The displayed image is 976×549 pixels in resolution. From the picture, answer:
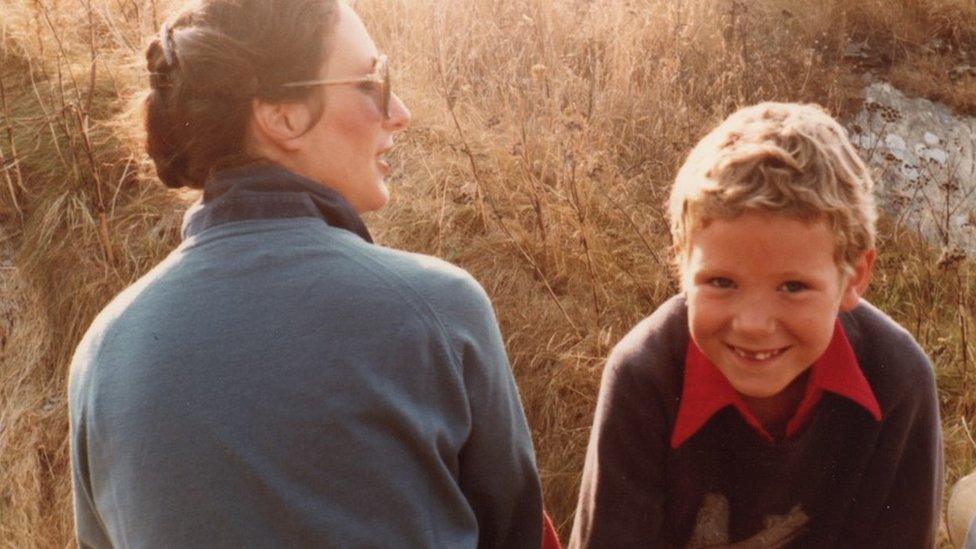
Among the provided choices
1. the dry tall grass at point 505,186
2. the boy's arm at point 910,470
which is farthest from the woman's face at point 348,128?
the dry tall grass at point 505,186

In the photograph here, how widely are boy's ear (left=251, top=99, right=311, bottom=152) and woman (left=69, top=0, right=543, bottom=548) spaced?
4cm

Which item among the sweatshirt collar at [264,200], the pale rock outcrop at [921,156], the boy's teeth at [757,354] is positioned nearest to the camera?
the sweatshirt collar at [264,200]

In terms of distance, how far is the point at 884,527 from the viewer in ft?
7.29

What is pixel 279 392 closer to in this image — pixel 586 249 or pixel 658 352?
pixel 658 352

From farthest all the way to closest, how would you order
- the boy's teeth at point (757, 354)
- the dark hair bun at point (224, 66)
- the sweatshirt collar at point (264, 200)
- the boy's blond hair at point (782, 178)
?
the boy's teeth at point (757, 354) < the boy's blond hair at point (782, 178) < the dark hair bun at point (224, 66) < the sweatshirt collar at point (264, 200)

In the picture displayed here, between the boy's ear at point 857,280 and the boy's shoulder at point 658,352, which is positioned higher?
the boy's ear at point 857,280

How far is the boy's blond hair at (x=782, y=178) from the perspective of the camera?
6.25 ft

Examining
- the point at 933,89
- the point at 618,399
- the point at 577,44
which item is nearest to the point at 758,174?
the point at 618,399

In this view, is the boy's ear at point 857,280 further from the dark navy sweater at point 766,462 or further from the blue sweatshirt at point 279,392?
the blue sweatshirt at point 279,392

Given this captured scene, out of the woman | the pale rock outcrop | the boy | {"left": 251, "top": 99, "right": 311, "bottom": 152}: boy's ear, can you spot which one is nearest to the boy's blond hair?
the boy

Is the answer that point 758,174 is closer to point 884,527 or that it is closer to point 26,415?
point 884,527

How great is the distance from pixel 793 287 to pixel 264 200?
3.36 ft

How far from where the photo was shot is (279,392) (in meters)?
1.51

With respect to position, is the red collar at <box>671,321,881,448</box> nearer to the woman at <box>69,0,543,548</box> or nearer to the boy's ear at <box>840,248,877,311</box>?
the boy's ear at <box>840,248,877,311</box>
